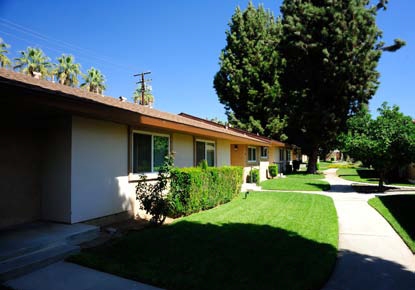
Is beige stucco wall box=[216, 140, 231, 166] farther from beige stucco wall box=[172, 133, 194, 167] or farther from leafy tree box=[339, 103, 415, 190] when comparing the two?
leafy tree box=[339, 103, 415, 190]

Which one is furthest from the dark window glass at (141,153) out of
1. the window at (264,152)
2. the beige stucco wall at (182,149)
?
the window at (264,152)

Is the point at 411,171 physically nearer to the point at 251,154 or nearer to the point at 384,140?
the point at 384,140

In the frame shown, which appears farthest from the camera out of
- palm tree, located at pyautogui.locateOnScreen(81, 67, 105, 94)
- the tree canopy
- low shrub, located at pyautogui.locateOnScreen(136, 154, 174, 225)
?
palm tree, located at pyautogui.locateOnScreen(81, 67, 105, 94)

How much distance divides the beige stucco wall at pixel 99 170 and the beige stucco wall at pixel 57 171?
0.44ft

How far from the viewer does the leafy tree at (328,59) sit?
25000 millimetres

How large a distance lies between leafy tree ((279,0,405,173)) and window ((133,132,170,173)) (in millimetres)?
20264

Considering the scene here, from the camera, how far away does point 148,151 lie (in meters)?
9.33

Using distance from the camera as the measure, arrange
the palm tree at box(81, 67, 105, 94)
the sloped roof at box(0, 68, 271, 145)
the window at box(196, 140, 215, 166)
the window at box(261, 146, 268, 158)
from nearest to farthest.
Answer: the sloped roof at box(0, 68, 271, 145) < the window at box(196, 140, 215, 166) < the window at box(261, 146, 268, 158) < the palm tree at box(81, 67, 105, 94)

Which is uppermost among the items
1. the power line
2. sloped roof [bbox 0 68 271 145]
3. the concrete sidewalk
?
the power line

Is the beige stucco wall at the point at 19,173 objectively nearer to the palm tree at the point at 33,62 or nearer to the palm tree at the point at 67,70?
the palm tree at the point at 33,62

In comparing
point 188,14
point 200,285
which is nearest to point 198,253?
point 200,285

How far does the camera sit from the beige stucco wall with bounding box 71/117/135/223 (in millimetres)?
6648

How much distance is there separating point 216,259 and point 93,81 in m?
42.0

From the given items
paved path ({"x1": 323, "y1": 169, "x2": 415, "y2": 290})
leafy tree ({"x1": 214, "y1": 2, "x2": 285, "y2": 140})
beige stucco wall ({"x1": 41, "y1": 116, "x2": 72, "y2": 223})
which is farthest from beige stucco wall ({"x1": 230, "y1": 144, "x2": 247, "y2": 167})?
beige stucco wall ({"x1": 41, "y1": 116, "x2": 72, "y2": 223})
